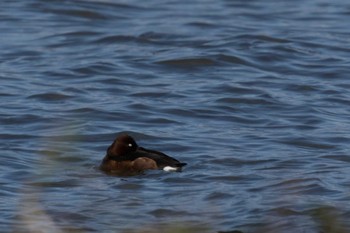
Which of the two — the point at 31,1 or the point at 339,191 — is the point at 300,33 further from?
the point at 339,191

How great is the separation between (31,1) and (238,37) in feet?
13.1

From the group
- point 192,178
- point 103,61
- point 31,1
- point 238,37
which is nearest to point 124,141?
point 192,178

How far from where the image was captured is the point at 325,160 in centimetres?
1125

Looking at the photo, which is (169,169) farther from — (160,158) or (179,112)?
(179,112)

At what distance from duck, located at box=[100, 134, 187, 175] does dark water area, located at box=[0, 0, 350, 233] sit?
11 centimetres

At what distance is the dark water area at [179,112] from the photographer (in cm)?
909

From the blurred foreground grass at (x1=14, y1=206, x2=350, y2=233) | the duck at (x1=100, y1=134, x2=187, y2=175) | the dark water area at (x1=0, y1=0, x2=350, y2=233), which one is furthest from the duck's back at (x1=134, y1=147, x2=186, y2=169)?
the blurred foreground grass at (x1=14, y1=206, x2=350, y2=233)

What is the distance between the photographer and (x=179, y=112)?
13.2m

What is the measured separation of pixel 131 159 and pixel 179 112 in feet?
7.39

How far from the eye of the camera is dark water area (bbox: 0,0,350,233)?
9.09 m

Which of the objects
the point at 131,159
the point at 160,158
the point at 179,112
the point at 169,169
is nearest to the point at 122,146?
the point at 131,159

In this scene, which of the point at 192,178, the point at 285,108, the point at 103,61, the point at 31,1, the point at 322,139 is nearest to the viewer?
the point at 192,178

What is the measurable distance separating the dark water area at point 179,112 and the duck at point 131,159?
4.3 inches

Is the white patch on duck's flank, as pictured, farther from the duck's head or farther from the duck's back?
the duck's head
